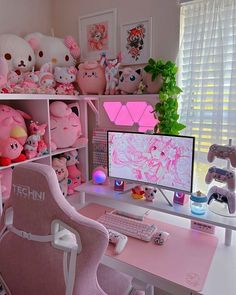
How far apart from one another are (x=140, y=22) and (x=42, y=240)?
1536mm

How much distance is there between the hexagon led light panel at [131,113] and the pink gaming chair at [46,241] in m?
1.04

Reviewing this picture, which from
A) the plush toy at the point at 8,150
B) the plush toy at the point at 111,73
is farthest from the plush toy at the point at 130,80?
the plush toy at the point at 8,150

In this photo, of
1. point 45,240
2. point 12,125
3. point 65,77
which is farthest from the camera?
point 65,77

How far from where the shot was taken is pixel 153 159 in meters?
1.32

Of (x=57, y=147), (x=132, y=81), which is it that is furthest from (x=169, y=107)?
(x=57, y=147)

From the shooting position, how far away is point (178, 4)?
5.00 feet

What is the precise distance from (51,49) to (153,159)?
1181 mm

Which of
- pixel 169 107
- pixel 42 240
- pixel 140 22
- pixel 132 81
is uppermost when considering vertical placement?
pixel 140 22

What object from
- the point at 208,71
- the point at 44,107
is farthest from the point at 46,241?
the point at 208,71

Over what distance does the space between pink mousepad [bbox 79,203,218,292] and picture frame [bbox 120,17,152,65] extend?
3.78ft

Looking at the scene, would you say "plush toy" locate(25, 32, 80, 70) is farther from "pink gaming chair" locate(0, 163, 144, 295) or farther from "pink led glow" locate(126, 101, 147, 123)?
"pink gaming chair" locate(0, 163, 144, 295)

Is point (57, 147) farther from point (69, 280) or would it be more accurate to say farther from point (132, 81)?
point (69, 280)

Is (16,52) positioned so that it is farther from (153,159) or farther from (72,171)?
(153,159)

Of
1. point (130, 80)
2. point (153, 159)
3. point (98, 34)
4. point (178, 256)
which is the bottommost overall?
point (178, 256)
